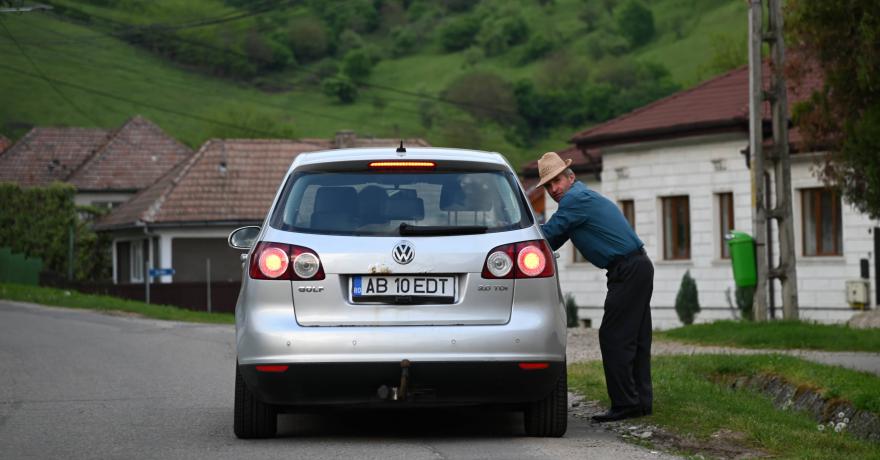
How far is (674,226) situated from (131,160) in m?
45.3

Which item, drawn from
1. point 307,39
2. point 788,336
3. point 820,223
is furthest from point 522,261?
point 307,39

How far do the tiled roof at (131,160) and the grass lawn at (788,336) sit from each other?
2186 inches

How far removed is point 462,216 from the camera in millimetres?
8922

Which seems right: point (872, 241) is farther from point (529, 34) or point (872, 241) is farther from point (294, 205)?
point (529, 34)

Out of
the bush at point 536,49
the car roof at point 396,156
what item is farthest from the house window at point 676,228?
the bush at point 536,49

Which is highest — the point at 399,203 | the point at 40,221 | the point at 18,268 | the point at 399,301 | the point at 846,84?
the point at 40,221

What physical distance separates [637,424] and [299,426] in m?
2.25

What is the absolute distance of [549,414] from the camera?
30.5ft

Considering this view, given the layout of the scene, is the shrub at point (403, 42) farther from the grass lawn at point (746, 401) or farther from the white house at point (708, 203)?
the grass lawn at point (746, 401)

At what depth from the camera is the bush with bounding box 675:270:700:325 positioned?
110 feet

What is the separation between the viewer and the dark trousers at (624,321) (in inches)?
398

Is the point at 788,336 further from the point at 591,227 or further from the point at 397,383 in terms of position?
the point at 397,383

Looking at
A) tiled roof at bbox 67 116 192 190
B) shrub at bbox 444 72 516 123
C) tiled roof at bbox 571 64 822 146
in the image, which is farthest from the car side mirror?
shrub at bbox 444 72 516 123

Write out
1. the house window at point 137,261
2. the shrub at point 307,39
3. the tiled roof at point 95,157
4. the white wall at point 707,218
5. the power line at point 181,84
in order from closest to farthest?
the white wall at point 707,218 < the house window at point 137,261 < the tiled roof at point 95,157 < the power line at point 181,84 < the shrub at point 307,39
